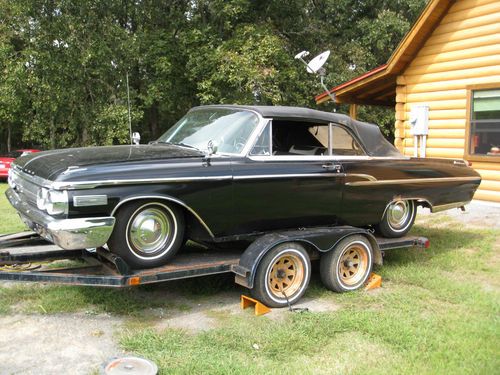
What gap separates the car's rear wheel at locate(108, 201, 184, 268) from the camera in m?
4.27

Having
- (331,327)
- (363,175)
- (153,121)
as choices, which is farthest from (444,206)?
(153,121)

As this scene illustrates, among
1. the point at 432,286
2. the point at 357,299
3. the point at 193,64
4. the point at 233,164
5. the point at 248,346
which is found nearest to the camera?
the point at 248,346

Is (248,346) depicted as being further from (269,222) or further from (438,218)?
(438,218)

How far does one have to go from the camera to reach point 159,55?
69.7 ft

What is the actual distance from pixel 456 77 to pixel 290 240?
7.89 meters

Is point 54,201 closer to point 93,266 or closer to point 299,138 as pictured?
point 93,266

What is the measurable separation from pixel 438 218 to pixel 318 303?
5.21 m

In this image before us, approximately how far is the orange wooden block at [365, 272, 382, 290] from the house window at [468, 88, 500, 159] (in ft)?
19.7

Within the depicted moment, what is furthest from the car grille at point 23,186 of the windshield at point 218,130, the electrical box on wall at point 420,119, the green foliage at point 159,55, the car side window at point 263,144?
the green foliage at point 159,55

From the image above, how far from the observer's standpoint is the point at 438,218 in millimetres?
9430

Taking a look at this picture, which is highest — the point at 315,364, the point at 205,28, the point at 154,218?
the point at 205,28

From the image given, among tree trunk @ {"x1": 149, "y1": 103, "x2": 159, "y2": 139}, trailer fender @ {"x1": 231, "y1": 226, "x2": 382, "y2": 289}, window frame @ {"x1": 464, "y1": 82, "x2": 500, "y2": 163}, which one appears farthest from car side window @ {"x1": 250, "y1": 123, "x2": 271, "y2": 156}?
tree trunk @ {"x1": 149, "y1": 103, "x2": 159, "y2": 139}

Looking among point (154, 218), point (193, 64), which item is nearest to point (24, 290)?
point (154, 218)

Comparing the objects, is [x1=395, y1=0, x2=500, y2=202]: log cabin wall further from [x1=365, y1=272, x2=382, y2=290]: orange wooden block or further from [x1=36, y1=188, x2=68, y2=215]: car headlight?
[x1=36, y1=188, x2=68, y2=215]: car headlight
